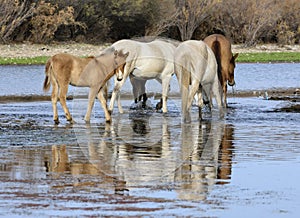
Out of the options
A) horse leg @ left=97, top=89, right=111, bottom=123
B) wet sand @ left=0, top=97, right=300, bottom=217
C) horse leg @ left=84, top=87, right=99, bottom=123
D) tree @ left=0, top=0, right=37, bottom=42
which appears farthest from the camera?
tree @ left=0, top=0, right=37, bottom=42

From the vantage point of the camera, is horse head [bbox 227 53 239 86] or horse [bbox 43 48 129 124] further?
horse head [bbox 227 53 239 86]

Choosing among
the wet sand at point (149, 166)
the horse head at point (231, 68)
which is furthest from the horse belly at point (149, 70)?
the horse head at point (231, 68)

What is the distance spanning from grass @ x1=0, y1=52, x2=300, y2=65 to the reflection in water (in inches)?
819

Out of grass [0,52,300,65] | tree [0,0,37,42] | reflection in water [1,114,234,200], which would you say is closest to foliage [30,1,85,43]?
tree [0,0,37,42]

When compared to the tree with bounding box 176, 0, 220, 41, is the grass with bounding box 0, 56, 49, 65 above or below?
below

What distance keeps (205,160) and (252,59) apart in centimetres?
2857

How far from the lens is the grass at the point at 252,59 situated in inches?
1369

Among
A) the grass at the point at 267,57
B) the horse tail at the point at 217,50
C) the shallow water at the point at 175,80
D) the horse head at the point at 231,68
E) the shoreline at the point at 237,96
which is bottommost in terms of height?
the grass at the point at 267,57

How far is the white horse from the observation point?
1695 cm

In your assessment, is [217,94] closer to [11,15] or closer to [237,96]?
[237,96]

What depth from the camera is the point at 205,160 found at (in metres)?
10.6

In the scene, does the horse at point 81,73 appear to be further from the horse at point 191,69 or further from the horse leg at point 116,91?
the horse leg at point 116,91

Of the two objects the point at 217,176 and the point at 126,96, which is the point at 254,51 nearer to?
the point at 126,96

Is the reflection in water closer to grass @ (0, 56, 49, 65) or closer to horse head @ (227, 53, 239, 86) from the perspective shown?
horse head @ (227, 53, 239, 86)
